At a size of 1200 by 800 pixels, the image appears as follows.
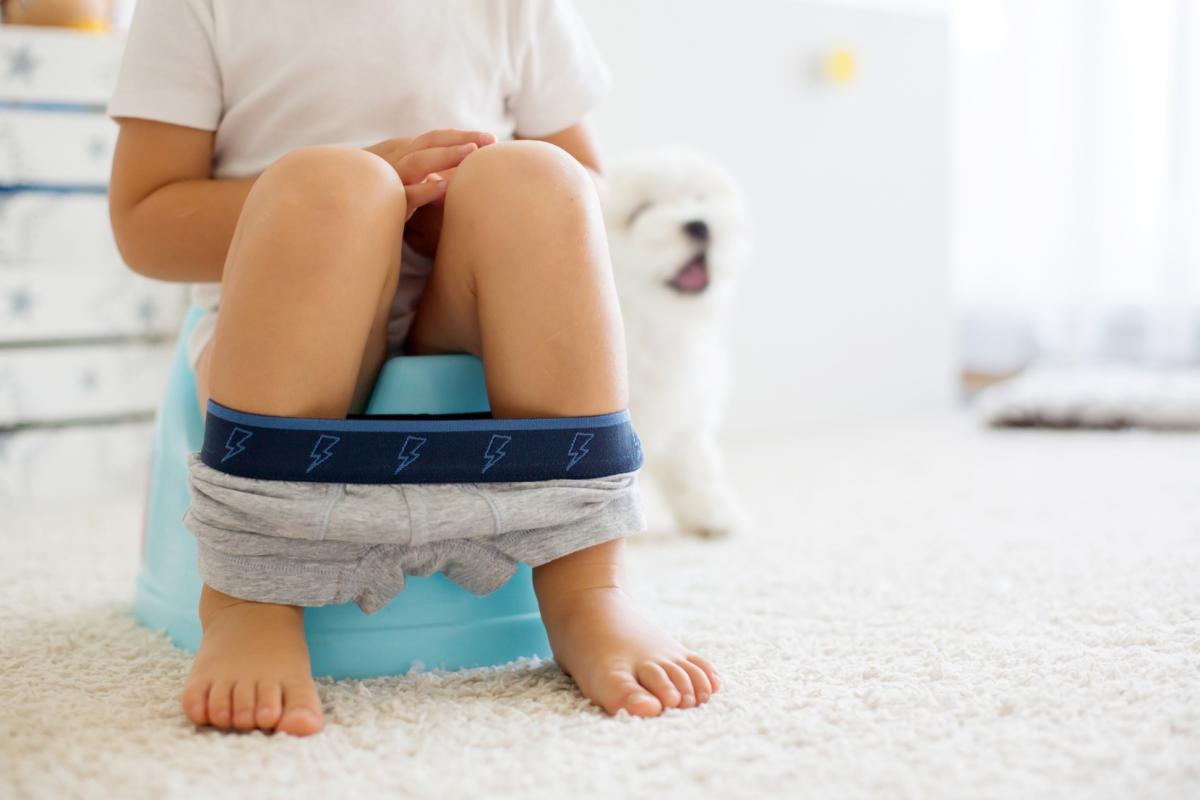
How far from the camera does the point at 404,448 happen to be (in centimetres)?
64

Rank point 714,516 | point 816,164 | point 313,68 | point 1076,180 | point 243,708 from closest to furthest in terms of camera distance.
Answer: point 243,708
point 313,68
point 714,516
point 816,164
point 1076,180

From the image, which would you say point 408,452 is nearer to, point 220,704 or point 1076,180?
point 220,704

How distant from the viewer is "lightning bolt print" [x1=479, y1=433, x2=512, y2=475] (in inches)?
25.5

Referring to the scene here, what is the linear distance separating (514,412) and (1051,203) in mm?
1904

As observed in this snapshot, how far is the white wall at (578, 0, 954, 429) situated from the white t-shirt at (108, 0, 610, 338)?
91 cm

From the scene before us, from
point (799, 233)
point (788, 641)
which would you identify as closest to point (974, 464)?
point (799, 233)

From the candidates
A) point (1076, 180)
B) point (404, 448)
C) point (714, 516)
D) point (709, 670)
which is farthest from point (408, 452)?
point (1076, 180)

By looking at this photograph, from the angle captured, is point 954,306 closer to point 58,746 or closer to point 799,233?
point 799,233

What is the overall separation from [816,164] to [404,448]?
4.97 ft

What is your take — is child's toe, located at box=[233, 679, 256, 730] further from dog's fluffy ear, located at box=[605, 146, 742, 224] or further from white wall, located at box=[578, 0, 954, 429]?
white wall, located at box=[578, 0, 954, 429]

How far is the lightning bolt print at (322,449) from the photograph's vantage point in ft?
2.06

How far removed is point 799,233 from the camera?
6.52 feet

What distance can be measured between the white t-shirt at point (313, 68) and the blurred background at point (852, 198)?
0.69 meters

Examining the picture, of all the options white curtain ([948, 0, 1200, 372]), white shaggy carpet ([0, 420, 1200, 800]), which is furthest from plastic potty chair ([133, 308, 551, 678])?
white curtain ([948, 0, 1200, 372])
